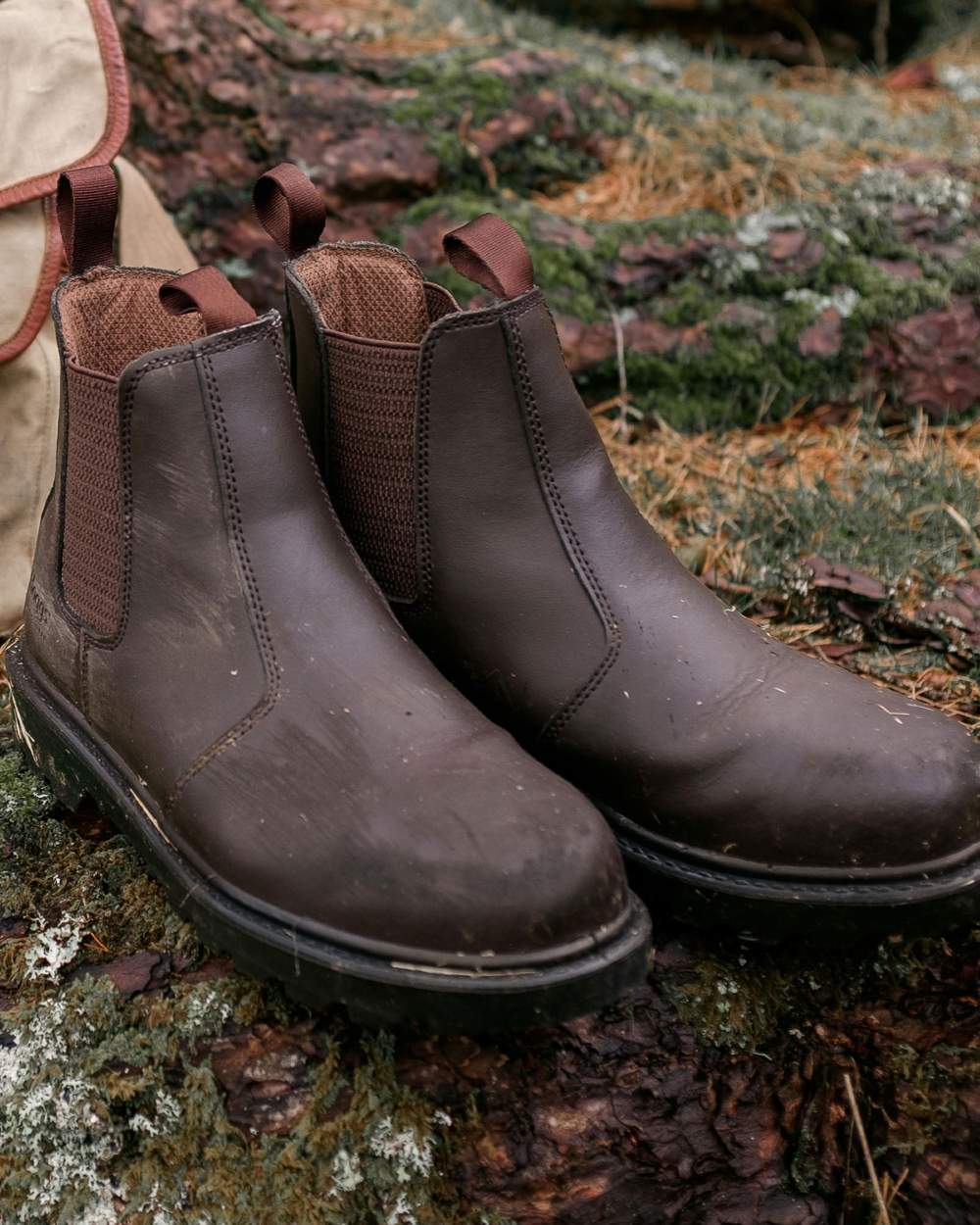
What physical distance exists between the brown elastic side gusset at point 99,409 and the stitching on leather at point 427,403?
338mm

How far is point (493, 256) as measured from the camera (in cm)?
130

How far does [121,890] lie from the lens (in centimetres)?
135

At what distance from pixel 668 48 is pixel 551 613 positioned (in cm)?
442

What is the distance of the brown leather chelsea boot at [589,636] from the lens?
1180mm

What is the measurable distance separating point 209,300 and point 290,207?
0.77 ft

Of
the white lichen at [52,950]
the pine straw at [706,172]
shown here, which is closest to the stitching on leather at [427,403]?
the white lichen at [52,950]

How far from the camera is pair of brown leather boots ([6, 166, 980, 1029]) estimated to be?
1077 mm

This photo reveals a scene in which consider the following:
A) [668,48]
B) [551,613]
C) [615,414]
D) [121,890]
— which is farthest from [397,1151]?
[668,48]

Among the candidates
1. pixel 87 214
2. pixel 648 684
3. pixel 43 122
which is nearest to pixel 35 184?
pixel 43 122

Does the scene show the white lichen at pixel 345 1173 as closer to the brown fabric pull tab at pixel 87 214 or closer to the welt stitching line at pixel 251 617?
the welt stitching line at pixel 251 617

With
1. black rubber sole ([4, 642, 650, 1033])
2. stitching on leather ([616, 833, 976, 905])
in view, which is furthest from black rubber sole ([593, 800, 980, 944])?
black rubber sole ([4, 642, 650, 1033])

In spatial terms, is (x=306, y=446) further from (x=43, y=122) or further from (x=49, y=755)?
(x=43, y=122)

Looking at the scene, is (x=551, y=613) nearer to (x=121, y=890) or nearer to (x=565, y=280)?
(x=121, y=890)

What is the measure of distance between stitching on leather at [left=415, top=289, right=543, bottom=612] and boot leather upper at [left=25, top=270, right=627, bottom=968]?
10cm
